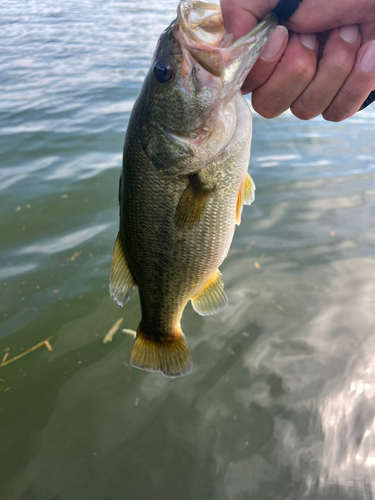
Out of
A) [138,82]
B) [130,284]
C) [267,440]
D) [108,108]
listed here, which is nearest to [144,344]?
[130,284]

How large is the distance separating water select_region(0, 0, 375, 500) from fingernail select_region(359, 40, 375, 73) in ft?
7.35

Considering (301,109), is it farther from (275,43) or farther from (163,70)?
(163,70)

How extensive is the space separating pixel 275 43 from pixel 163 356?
5.59 feet

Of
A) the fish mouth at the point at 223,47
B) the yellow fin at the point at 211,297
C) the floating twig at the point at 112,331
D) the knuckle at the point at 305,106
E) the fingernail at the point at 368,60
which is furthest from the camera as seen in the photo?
the floating twig at the point at 112,331

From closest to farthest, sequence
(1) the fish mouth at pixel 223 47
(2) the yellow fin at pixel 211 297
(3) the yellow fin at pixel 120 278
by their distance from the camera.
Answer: (1) the fish mouth at pixel 223 47, (3) the yellow fin at pixel 120 278, (2) the yellow fin at pixel 211 297

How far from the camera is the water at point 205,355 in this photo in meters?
2.45

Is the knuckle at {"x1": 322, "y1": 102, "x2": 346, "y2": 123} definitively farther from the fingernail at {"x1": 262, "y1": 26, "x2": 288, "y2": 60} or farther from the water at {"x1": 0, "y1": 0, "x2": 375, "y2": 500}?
the water at {"x1": 0, "y1": 0, "x2": 375, "y2": 500}

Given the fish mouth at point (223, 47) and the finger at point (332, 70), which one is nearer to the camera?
the fish mouth at point (223, 47)

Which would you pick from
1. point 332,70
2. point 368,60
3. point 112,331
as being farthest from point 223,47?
point 112,331

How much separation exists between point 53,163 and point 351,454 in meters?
5.11

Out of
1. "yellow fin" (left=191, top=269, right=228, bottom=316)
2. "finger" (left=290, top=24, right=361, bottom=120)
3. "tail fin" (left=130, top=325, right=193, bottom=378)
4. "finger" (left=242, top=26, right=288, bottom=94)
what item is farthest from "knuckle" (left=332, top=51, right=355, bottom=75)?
"tail fin" (left=130, top=325, right=193, bottom=378)

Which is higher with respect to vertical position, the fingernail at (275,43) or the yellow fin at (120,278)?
the fingernail at (275,43)

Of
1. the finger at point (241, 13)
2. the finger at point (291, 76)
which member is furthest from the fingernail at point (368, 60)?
the finger at point (241, 13)

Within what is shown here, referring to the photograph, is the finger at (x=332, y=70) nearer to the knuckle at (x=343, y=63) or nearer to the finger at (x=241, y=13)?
the knuckle at (x=343, y=63)
